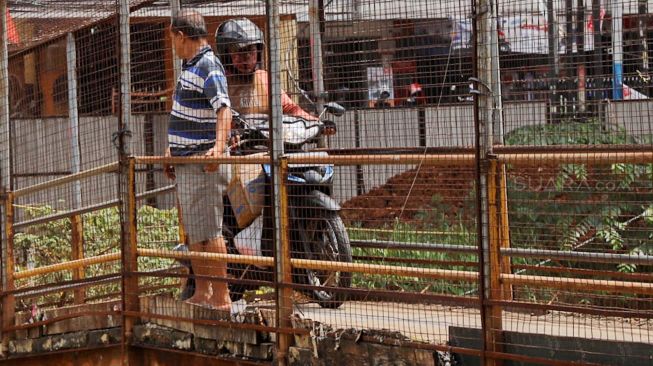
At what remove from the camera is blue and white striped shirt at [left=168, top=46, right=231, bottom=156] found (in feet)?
26.0

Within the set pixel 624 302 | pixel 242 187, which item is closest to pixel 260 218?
pixel 242 187

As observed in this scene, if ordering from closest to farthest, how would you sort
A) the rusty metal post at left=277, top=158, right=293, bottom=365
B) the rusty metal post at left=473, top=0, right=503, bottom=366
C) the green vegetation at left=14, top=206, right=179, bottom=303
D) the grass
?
the rusty metal post at left=473, top=0, right=503, bottom=366, the rusty metal post at left=277, top=158, right=293, bottom=365, the grass, the green vegetation at left=14, top=206, right=179, bottom=303

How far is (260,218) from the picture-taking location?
321 inches

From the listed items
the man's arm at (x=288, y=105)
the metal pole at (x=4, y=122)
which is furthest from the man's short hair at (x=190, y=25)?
the metal pole at (x=4, y=122)

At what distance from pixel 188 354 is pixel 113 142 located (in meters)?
1.63

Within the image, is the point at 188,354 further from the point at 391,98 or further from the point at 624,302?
the point at 624,302

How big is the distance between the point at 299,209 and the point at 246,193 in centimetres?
37

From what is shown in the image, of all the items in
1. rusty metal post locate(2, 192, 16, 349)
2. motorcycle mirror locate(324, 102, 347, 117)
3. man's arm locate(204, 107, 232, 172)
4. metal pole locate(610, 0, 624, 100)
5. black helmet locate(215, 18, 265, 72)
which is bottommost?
rusty metal post locate(2, 192, 16, 349)

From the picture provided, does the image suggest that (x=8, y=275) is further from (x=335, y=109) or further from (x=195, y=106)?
(x=335, y=109)

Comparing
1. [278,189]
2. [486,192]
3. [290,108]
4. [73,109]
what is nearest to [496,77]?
[486,192]

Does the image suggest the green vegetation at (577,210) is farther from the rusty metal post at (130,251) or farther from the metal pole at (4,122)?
the metal pole at (4,122)

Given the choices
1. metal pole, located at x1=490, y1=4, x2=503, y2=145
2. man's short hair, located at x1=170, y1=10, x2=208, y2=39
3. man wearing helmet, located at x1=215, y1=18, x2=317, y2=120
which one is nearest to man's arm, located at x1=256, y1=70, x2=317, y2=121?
man wearing helmet, located at x1=215, y1=18, x2=317, y2=120

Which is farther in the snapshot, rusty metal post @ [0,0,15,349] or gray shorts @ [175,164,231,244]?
rusty metal post @ [0,0,15,349]

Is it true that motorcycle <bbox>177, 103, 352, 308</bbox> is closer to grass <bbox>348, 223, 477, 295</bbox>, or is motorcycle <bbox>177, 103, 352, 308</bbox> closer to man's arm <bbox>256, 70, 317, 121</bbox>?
man's arm <bbox>256, 70, 317, 121</bbox>
